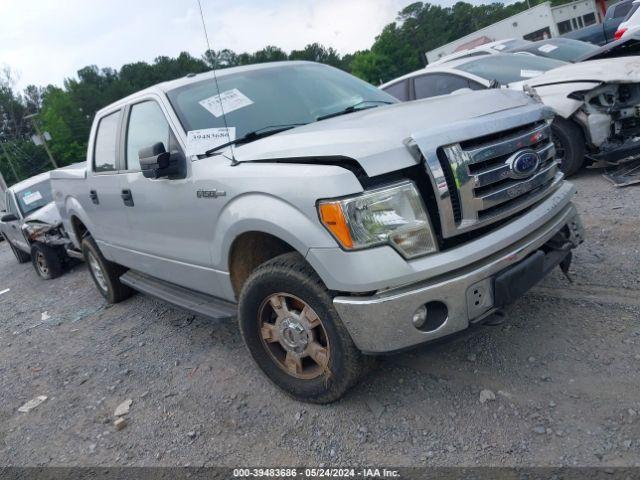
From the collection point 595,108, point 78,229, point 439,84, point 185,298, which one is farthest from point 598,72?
point 78,229

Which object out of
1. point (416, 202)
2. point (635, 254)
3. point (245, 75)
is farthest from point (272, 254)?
point (635, 254)

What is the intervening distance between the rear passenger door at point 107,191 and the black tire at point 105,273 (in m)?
0.30

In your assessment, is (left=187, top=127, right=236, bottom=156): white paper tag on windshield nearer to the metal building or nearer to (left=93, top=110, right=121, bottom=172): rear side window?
(left=93, top=110, right=121, bottom=172): rear side window

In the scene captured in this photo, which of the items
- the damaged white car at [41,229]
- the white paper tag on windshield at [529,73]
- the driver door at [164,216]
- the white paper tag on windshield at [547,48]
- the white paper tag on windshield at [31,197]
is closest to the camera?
the driver door at [164,216]

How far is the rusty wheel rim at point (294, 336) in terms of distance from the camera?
105 inches

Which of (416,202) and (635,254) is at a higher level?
(416,202)

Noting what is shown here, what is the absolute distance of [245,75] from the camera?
3.70 metres

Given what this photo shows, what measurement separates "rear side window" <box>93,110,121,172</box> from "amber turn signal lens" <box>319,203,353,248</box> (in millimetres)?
2623

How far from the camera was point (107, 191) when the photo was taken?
4324 millimetres

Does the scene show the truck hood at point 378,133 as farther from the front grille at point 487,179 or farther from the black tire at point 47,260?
the black tire at point 47,260

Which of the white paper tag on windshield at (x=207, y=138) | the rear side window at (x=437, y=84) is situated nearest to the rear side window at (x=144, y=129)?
the white paper tag on windshield at (x=207, y=138)

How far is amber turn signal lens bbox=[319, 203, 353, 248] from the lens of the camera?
227cm

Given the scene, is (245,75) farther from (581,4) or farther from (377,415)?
(581,4)

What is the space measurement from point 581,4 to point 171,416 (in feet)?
181
